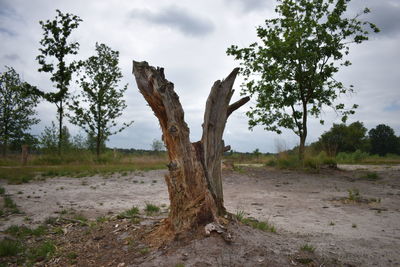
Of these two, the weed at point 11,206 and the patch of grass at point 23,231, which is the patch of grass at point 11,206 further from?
the patch of grass at point 23,231

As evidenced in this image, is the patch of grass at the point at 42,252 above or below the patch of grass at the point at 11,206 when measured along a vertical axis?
below

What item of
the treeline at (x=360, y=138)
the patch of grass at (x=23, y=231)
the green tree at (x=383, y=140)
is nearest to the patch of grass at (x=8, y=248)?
the patch of grass at (x=23, y=231)

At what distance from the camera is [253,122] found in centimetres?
1589

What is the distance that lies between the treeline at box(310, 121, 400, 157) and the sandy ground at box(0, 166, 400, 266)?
72.3 feet

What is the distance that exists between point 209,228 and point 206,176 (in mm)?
751

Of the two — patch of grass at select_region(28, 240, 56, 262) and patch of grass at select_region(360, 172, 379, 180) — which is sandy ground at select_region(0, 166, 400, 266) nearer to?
patch of grass at select_region(360, 172, 379, 180)

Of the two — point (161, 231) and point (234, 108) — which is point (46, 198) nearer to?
point (161, 231)

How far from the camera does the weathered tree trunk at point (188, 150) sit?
4078 millimetres

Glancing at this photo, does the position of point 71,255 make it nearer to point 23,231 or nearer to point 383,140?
point 23,231

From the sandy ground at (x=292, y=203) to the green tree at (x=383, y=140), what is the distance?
1412 inches

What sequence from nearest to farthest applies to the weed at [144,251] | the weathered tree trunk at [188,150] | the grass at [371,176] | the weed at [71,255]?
the weed at [144,251], the weathered tree trunk at [188,150], the weed at [71,255], the grass at [371,176]

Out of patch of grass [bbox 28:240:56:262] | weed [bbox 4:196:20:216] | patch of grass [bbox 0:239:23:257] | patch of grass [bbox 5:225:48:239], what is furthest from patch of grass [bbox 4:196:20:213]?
patch of grass [bbox 28:240:56:262]

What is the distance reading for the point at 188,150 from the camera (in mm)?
4266

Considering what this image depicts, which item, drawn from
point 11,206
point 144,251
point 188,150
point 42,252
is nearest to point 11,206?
point 11,206
